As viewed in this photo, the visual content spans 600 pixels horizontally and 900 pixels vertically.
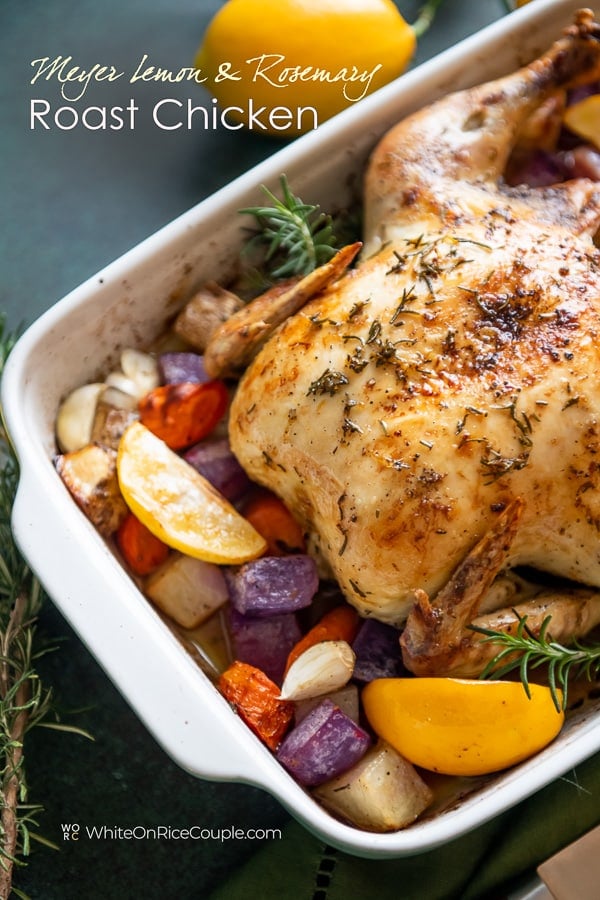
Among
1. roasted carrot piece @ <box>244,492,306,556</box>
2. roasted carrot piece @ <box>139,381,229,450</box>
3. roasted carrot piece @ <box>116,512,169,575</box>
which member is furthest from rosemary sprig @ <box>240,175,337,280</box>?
roasted carrot piece @ <box>116,512,169,575</box>

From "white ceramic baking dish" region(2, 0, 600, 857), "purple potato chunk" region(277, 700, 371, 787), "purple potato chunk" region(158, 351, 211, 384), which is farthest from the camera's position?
"purple potato chunk" region(158, 351, 211, 384)

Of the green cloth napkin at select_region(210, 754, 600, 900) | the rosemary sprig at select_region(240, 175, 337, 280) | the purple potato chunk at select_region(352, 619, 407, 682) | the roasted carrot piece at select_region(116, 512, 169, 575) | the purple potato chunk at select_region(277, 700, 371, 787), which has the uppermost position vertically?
the rosemary sprig at select_region(240, 175, 337, 280)

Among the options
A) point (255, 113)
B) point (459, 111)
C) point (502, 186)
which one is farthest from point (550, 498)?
point (255, 113)

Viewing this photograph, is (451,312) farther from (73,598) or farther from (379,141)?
(73,598)

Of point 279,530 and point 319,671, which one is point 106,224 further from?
point 319,671

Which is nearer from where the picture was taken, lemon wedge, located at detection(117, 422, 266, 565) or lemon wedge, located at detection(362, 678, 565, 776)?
lemon wedge, located at detection(362, 678, 565, 776)

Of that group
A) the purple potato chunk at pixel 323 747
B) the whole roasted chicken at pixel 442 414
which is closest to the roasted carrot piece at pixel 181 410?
the whole roasted chicken at pixel 442 414

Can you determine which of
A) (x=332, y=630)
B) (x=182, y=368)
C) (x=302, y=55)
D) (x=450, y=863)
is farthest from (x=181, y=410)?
(x=450, y=863)

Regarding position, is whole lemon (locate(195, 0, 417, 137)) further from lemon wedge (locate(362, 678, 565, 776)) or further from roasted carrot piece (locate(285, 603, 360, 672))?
lemon wedge (locate(362, 678, 565, 776))
